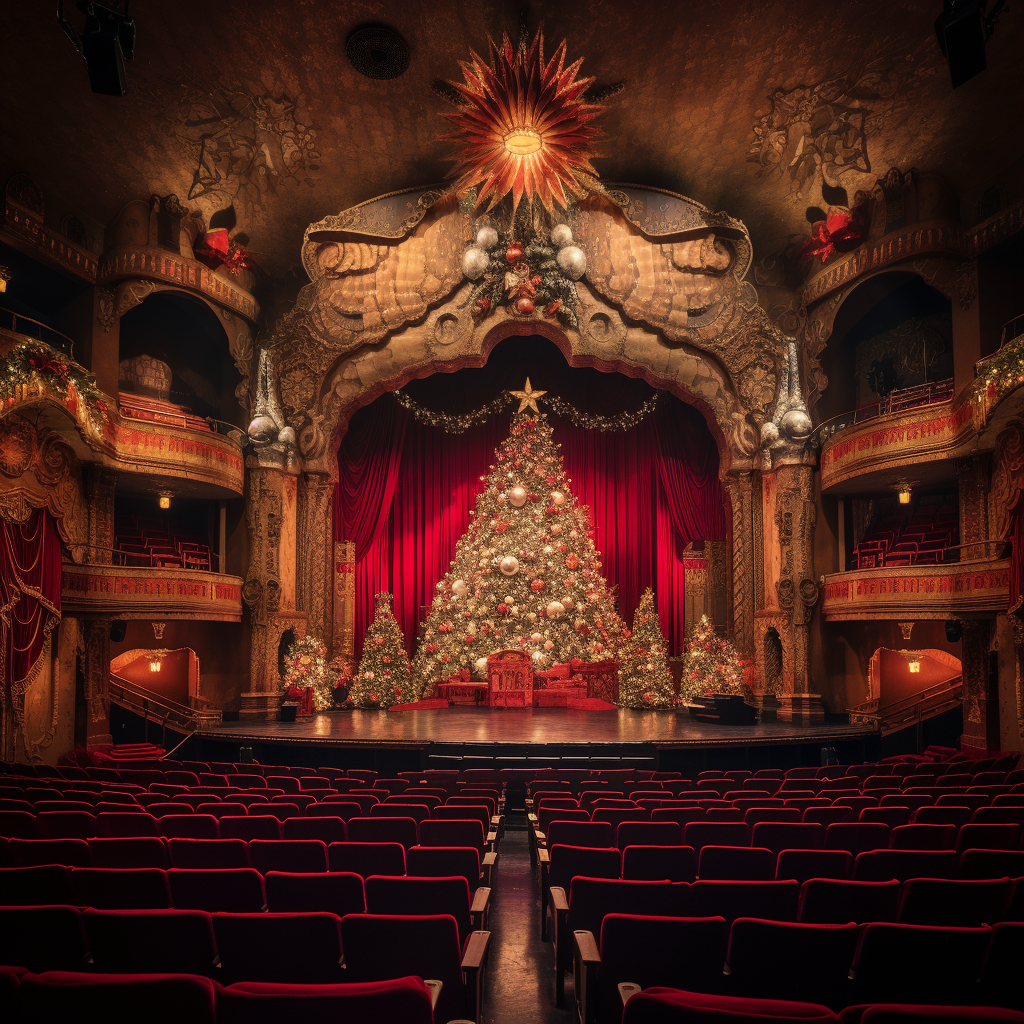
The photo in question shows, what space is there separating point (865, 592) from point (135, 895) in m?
14.3

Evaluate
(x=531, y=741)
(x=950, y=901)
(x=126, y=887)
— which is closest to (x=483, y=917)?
(x=126, y=887)

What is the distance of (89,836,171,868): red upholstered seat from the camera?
3.98 meters

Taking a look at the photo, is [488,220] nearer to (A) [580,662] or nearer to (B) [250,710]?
(A) [580,662]

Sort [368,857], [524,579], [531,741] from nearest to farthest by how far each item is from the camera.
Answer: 1. [368,857]
2. [531,741]
3. [524,579]

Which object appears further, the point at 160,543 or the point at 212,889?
the point at 160,543

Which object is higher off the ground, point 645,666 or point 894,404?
point 894,404

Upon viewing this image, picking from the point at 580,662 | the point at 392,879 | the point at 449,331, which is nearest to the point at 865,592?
the point at 580,662

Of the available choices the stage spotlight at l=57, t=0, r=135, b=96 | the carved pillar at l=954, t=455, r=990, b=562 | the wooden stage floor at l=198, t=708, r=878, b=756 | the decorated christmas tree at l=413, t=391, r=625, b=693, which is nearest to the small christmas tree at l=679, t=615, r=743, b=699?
the wooden stage floor at l=198, t=708, r=878, b=756

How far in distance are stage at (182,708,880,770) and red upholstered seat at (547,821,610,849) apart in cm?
628

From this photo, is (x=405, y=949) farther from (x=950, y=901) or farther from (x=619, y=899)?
(x=950, y=901)

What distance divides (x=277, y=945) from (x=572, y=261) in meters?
15.8

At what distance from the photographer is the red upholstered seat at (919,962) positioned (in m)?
2.58

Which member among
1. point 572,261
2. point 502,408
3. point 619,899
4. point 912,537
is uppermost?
point 572,261

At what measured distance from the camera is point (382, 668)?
1842 centimetres
